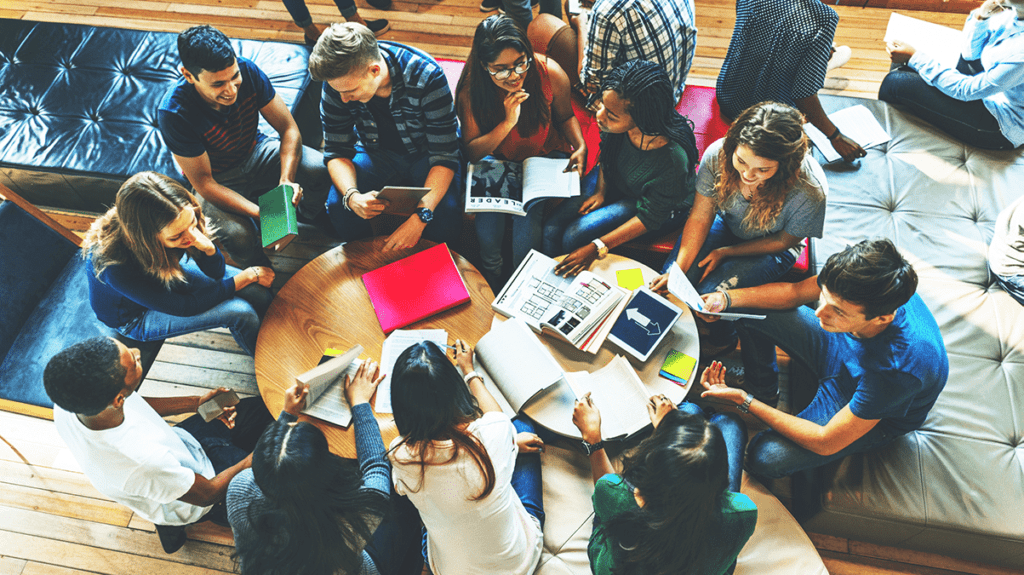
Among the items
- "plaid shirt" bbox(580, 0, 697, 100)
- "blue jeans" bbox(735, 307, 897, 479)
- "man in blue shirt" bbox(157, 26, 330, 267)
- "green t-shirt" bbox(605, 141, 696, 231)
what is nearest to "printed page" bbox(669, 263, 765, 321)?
"blue jeans" bbox(735, 307, 897, 479)

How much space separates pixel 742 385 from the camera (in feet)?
8.29

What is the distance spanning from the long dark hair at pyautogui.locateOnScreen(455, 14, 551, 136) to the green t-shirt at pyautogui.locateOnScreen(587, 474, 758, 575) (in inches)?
63.0

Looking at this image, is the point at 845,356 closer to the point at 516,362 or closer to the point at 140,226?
the point at 516,362

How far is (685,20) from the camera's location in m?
2.49

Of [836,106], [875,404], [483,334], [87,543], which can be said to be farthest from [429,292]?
[836,106]

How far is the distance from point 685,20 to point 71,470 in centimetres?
340

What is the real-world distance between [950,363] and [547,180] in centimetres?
178

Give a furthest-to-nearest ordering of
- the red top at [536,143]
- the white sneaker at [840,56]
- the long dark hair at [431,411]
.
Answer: the white sneaker at [840,56] → the red top at [536,143] → the long dark hair at [431,411]

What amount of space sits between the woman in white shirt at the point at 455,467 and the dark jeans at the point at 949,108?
8.80ft

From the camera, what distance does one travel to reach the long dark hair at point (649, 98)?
2141 mm

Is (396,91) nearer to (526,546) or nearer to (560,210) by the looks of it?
(560,210)

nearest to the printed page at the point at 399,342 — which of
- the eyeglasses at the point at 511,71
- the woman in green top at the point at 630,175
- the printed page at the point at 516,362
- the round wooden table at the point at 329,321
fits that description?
the round wooden table at the point at 329,321

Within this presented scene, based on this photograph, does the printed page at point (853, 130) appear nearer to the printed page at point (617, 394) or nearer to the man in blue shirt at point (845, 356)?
the man in blue shirt at point (845, 356)

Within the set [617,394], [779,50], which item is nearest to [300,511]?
[617,394]
